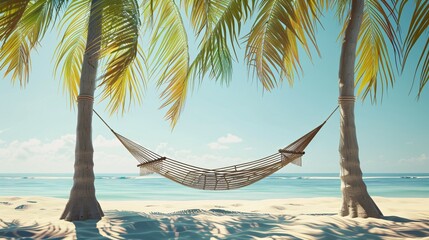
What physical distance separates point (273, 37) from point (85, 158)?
6.09ft

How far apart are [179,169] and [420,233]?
1826 mm

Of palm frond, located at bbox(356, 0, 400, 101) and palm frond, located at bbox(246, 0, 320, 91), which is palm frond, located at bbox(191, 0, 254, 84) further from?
palm frond, located at bbox(356, 0, 400, 101)

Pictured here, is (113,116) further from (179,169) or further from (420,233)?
(420,233)

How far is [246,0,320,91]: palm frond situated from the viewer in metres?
3.56

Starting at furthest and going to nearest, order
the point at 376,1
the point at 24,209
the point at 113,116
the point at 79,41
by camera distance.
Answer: the point at 24,209 → the point at 79,41 → the point at 113,116 → the point at 376,1

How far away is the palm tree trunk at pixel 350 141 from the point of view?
3570 millimetres

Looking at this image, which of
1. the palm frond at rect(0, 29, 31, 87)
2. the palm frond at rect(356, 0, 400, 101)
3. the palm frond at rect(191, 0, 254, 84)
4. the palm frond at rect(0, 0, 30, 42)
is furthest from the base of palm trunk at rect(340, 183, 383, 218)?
the palm frond at rect(0, 29, 31, 87)

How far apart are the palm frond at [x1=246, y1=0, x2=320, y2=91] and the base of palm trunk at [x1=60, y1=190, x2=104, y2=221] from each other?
176cm

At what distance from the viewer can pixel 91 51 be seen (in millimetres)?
3828

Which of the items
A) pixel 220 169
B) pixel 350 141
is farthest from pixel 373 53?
pixel 220 169

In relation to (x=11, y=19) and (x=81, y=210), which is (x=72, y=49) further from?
(x=81, y=210)

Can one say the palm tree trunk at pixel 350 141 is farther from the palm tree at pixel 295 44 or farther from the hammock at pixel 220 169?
the hammock at pixel 220 169

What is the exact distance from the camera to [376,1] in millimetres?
4000

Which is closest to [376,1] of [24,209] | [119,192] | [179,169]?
[179,169]
